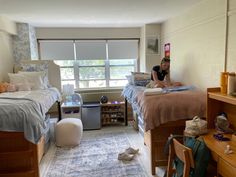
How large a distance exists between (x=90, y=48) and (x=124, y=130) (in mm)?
2060

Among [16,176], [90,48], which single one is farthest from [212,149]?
[90,48]

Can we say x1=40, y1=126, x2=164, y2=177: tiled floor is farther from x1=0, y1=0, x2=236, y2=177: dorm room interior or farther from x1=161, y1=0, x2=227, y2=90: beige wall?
x1=161, y1=0, x2=227, y2=90: beige wall

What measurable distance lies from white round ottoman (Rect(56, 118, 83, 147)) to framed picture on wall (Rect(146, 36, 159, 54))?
2.31 meters

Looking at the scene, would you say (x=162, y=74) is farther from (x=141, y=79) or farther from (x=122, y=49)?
(x=122, y=49)

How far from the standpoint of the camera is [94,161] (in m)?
2.92

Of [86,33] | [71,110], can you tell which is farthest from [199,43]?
[71,110]

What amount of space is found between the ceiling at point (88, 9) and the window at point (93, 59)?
2.93 feet

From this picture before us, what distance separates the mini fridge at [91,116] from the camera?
4.33m

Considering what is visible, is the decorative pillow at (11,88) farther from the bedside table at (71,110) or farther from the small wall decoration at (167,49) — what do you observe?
the small wall decoration at (167,49)

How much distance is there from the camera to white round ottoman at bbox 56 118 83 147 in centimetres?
339

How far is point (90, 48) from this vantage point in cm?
481

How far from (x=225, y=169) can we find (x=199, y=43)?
206cm

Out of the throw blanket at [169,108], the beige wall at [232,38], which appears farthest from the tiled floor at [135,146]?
the beige wall at [232,38]

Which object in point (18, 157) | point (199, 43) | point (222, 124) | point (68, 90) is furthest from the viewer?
point (68, 90)
